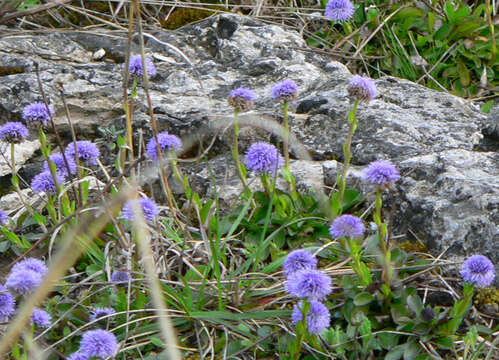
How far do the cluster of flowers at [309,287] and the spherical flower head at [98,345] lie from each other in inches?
17.2

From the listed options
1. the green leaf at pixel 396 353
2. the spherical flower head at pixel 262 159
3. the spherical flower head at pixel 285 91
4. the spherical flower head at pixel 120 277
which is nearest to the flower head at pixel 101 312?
the spherical flower head at pixel 120 277

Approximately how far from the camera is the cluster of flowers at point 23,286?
1450mm

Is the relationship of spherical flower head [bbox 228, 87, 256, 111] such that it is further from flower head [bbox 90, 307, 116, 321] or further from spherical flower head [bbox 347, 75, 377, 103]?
flower head [bbox 90, 307, 116, 321]

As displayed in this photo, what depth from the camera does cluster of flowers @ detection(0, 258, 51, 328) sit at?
1450mm

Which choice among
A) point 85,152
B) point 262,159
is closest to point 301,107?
point 262,159

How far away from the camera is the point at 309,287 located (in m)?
1.49

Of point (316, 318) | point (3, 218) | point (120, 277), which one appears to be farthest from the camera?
point (3, 218)

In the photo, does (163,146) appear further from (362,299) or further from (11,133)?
(362,299)

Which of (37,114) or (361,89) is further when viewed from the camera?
(37,114)

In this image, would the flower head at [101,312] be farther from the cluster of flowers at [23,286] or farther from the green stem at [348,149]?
the green stem at [348,149]

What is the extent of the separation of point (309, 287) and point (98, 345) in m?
0.51

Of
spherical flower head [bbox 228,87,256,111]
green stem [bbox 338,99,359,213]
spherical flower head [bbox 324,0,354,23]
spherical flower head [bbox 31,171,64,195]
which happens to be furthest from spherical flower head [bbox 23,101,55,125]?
spherical flower head [bbox 324,0,354,23]

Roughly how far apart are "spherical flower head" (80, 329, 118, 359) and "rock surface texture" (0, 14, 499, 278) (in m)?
0.90

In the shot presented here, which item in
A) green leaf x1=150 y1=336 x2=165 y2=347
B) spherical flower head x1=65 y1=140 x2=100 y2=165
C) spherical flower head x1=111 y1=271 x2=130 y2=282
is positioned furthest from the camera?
spherical flower head x1=65 y1=140 x2=100 y2=165
